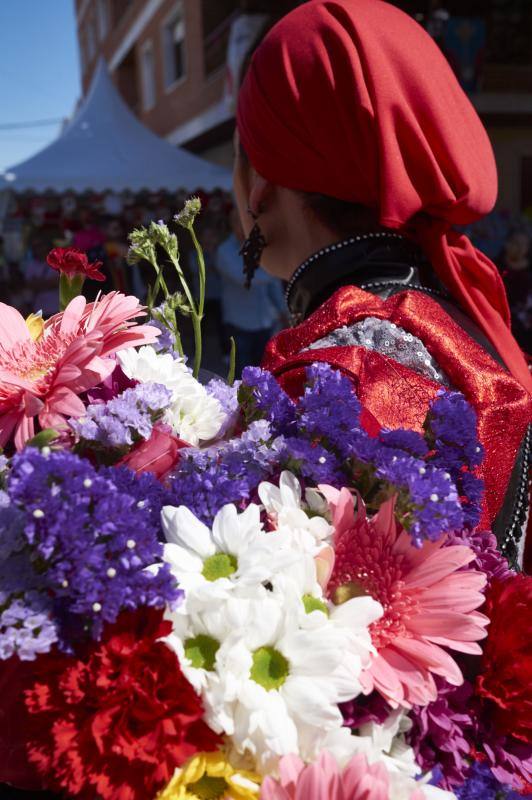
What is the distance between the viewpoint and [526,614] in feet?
2.52

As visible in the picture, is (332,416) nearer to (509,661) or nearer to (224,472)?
(224,472)

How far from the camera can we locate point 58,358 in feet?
2.59

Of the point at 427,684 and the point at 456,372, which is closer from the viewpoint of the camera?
the point at 427,684

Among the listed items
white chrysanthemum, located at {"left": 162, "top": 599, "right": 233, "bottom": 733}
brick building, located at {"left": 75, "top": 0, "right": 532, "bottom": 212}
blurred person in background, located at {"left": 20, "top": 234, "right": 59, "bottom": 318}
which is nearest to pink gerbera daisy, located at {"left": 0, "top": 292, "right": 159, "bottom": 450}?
white chrysanthemum, located at {"left": 162, "top": 599, "right": 233, "bottom": 733}

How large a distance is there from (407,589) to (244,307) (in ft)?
19.4

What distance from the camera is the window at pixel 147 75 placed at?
21484 millimetres

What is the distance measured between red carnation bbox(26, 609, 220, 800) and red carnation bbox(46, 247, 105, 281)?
17.6 inches

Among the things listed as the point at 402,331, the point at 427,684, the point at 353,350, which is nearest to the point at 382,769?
the point at 427,684

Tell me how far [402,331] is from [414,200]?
28cm

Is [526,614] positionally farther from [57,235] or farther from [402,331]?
[57,235]

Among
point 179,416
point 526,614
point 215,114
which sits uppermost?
point 179,416

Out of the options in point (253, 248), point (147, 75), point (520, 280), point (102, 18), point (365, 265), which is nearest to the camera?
point (365, 265)

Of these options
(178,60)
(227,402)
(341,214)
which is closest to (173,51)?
(178,60)

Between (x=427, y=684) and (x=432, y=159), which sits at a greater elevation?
(x=432, y=159)
